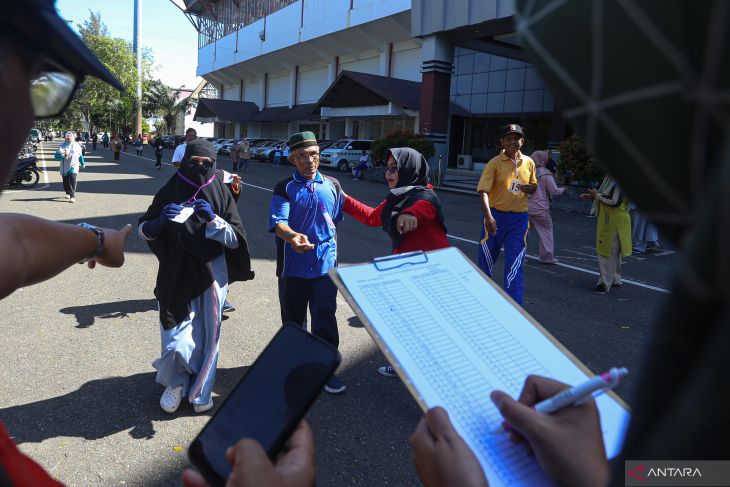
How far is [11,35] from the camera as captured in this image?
0.72 metres

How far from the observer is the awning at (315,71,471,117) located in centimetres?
2638

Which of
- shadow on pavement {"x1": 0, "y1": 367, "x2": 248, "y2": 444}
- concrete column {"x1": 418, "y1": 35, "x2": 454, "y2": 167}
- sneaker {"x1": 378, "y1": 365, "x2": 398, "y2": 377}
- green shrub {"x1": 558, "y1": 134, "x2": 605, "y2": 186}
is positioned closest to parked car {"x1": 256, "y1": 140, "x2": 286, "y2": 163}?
concrete column {"x1": 418, "y1": 35, "x2": 454, "y2": 167}

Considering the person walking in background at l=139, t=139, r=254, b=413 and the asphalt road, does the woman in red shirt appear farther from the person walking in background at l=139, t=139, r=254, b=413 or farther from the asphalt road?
the person walking in background at l=139, t=139, r=254, b=413

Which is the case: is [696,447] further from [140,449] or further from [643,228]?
[643,228]

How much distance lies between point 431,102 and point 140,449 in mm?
18895

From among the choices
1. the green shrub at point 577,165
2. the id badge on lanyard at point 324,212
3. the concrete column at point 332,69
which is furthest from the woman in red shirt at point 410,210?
the concrete column at point 332,69

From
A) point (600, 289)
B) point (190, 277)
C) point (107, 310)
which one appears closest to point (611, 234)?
point (600, 289)

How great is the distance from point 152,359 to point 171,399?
86cm

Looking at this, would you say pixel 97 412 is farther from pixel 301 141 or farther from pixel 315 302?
pixel 301 141

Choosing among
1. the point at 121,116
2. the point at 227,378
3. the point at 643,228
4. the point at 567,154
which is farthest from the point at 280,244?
the point at 121,116

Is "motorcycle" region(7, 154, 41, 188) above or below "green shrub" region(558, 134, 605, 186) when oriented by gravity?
below

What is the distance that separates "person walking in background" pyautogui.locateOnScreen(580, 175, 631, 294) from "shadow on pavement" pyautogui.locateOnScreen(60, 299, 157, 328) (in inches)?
214

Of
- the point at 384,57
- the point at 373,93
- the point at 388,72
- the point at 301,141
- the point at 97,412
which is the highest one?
the point at 384,57

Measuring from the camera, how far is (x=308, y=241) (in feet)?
13.2
